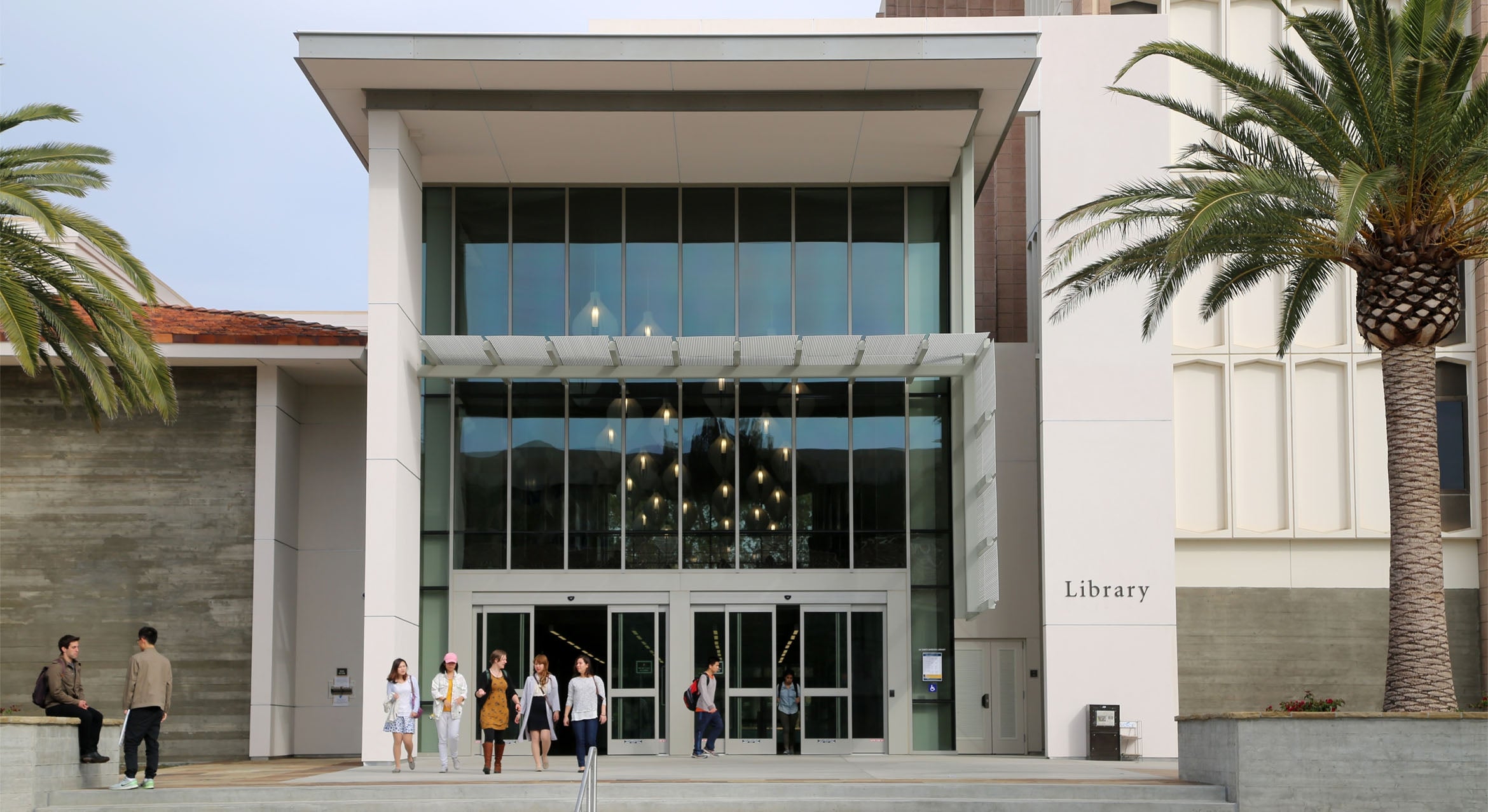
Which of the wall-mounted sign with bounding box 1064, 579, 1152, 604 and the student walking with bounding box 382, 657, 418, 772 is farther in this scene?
the wall-mounted sign with bounding box 1064, 579, 1152, 604

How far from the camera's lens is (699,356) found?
23.9 meters

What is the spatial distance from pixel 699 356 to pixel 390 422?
504 cm

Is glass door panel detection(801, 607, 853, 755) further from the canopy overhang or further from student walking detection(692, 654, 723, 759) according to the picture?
the canopy overhang

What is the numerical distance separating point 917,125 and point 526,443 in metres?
8.45

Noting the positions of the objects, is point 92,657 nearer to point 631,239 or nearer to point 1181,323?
point 631,239

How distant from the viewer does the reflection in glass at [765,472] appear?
82.4 ft

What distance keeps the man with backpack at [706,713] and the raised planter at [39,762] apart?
29.8 ft

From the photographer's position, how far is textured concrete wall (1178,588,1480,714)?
83.3 ft

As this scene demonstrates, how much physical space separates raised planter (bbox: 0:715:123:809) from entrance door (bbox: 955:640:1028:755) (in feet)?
45.6

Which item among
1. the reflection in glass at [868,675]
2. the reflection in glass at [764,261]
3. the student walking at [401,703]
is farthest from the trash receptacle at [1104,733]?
the student walking at [401,703]

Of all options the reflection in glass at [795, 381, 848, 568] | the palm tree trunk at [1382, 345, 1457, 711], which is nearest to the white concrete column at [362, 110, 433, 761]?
the reflection in glass at [795, 381, 848, 568]

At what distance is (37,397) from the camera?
80.0 ft

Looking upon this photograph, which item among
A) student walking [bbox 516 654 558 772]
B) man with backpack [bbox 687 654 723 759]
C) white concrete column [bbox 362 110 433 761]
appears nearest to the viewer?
student walking [bbox 516 654 558 772]

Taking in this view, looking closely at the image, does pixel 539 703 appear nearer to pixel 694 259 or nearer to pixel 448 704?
pixel 448 704
